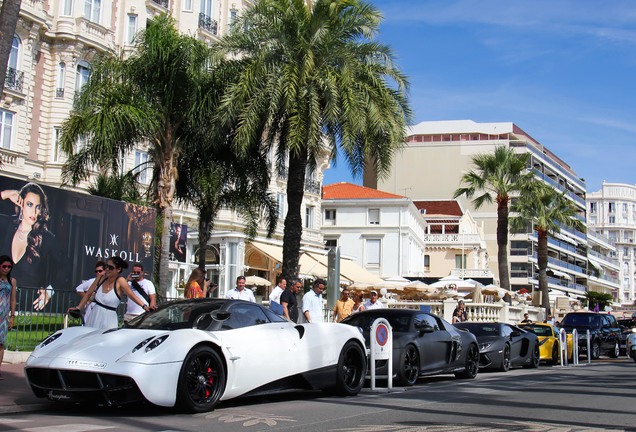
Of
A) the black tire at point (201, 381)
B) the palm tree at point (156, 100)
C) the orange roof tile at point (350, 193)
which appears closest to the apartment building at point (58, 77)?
the palm tree at point (156, 100)

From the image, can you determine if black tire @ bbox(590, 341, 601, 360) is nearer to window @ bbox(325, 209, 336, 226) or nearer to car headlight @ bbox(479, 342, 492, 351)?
car headlight @ bbox(479, 342, 492, 351)

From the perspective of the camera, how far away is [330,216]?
67312 millimetres

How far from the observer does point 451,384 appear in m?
15.6

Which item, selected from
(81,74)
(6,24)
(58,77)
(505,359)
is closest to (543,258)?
(81,74)

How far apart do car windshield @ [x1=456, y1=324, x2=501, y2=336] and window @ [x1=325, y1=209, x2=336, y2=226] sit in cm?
4604

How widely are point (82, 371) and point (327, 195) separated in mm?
59657

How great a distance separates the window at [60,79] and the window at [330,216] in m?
34.6

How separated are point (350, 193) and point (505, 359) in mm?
48501

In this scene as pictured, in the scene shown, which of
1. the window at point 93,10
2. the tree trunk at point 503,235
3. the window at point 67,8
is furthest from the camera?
the tree trunk at point 503,235

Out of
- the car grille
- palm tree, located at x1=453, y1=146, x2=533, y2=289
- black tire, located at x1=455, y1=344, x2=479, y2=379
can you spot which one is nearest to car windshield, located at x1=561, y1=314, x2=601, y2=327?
black tire, located at x1=455, y1=344, x2=479, y2=379

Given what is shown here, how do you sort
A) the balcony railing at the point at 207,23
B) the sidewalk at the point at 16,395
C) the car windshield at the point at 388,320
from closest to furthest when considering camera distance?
the sidewalk at the point at 16,395, the car windshield at the point at 388,320, the balcony railing at the point at 207,23

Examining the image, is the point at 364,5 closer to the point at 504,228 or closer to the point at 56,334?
the point at 56,334

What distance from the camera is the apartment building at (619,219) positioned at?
17125 cm

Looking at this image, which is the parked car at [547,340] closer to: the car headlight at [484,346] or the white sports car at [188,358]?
the car headlight at [484,346]
